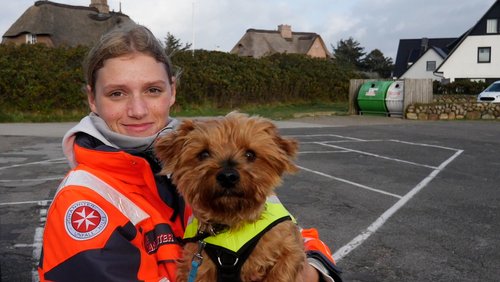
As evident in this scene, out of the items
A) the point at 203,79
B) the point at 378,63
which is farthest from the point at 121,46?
the point at 378,63

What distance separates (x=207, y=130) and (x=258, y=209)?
1.54ft

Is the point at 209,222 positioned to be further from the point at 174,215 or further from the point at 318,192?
the point at 318,192

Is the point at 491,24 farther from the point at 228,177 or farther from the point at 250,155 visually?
the point at 228,177

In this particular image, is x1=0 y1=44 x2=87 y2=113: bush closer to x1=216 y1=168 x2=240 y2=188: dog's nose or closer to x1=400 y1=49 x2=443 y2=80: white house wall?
x1=216 y1=168 x2=240 y2=188: dog's nose

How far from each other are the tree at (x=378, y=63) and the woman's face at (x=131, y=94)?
296 feet

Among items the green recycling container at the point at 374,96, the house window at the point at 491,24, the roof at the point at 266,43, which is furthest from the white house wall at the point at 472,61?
the green recycling container at the point at 374,96

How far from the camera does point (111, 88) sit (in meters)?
2.60

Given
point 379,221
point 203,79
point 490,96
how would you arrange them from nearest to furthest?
point 379,221 → point 203,79 → point 490,96

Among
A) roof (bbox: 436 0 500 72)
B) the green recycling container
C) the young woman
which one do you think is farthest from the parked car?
the young woman

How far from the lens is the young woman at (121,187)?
2039 mm

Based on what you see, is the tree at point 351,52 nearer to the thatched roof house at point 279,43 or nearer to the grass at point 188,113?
the thatched roof house at point 279,43

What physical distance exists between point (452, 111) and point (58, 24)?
121 ft

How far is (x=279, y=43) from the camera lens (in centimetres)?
7050

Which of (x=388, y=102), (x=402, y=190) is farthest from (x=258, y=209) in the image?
(x=388, y=102)
